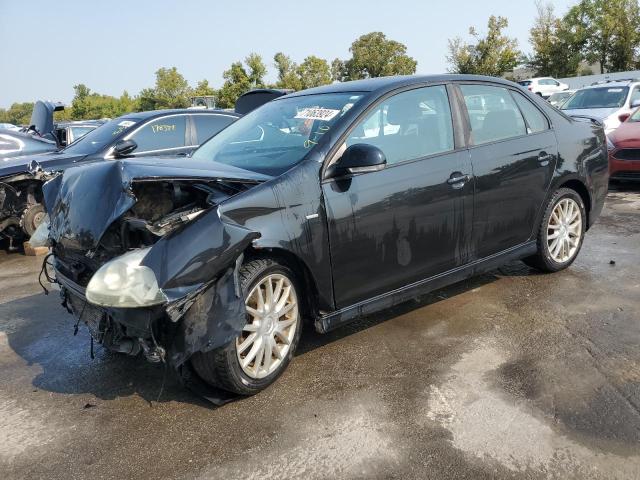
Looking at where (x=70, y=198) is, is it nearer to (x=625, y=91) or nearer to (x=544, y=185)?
(x=544, y=185)

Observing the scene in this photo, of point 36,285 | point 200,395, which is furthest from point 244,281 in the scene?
point 36,285

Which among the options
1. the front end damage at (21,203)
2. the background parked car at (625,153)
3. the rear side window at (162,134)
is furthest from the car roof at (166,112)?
the background parked car at (625,153)

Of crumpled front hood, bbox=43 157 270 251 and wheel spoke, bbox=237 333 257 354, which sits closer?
crumpled front hood, bbox=43 157 270 251

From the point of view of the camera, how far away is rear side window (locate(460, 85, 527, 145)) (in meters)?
4.24

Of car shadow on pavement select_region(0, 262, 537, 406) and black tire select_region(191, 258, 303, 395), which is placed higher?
black tire select_region(191, 258, 303, 395)

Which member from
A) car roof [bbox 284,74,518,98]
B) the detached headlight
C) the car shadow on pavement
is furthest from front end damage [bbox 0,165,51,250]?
the detached headlight

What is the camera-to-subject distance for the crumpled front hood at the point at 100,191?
2.85 metres

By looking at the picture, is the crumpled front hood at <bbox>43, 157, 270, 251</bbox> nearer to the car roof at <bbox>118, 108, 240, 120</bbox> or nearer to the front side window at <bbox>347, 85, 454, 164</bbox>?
the front side window at <bbox>347, 85, 454, 164</bbox>

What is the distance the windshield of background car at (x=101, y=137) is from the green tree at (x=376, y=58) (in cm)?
4964

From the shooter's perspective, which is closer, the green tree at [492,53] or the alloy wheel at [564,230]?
the alloy wheel at [564,230]

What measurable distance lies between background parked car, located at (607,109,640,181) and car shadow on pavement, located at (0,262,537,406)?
17.6 ft

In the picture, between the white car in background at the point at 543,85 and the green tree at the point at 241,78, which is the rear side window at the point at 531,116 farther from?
the green tree at the point at 241,78

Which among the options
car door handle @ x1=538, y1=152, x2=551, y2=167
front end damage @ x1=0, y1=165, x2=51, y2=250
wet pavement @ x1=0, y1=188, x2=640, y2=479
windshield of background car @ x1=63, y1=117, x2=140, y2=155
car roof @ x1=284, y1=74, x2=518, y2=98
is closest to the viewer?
wet pavement @ x1=0, y1=188, x2=640, y2=479

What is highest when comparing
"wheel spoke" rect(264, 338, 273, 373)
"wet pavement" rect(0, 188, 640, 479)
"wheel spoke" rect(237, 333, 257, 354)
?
"wheel spoke" rect(237, 333, 257, 354)
